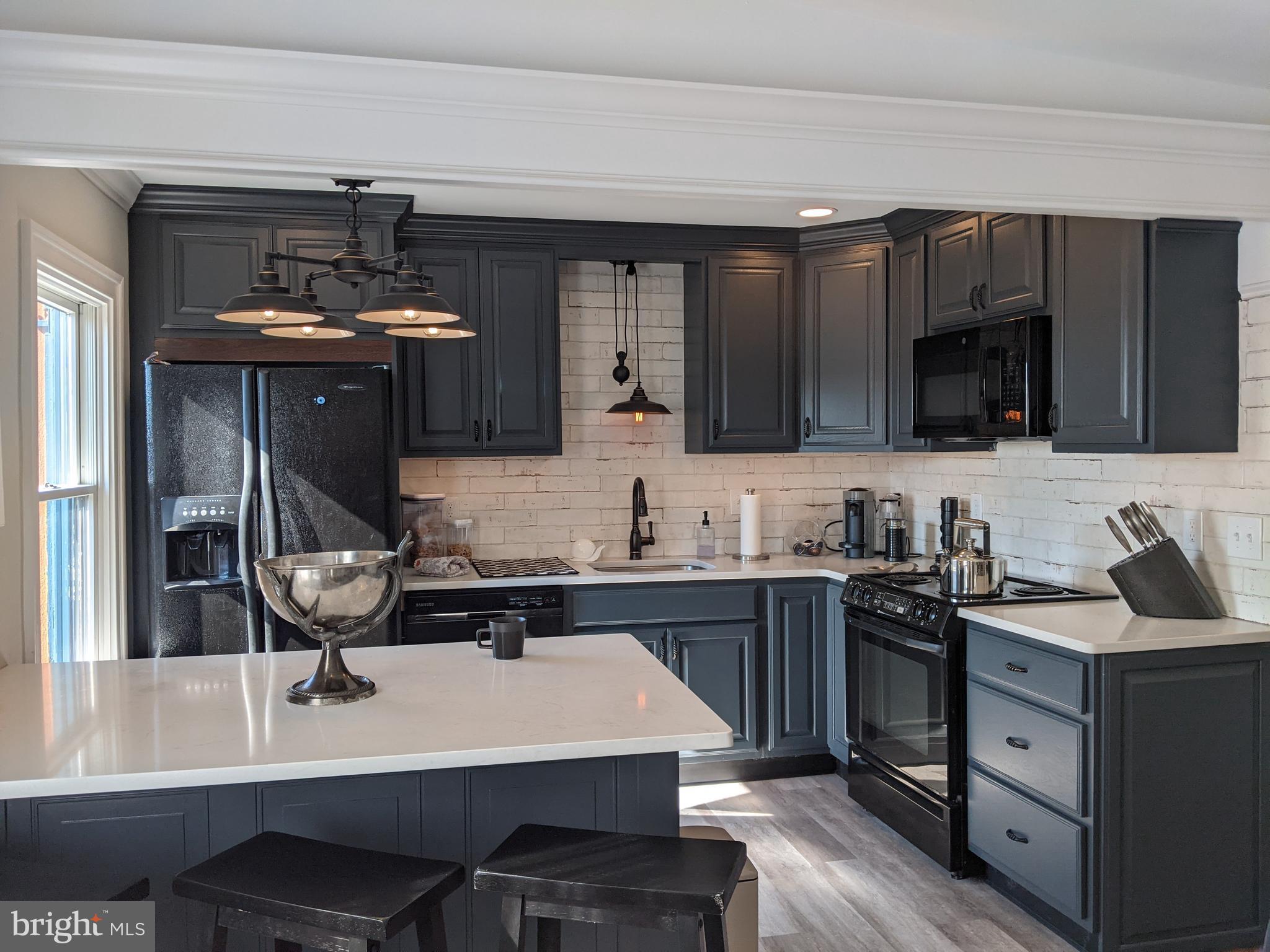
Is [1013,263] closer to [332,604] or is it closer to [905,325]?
[905,325]

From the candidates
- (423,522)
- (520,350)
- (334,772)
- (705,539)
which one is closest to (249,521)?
(423,522)

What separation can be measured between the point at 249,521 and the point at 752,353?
2.27 meters

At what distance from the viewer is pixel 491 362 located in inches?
163

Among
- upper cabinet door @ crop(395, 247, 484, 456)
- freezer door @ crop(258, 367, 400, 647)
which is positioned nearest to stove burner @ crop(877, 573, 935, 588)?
upper cabinet door @ crop(395, 247, 484, 456)

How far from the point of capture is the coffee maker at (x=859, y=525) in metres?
4.57

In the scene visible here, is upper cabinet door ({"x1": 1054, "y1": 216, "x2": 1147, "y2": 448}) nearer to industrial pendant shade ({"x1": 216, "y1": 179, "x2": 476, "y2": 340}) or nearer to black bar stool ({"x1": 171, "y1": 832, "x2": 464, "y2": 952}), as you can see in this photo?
industrial pendant shade ({"x1": 216, "y1": 179, "x2": 476, "y2": 340})

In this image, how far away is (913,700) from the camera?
3408mm

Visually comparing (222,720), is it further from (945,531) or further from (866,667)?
(945,531)

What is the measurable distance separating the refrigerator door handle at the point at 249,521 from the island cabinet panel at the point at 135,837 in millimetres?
1603

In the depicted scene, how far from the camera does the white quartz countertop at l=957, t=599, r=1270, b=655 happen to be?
261 cm

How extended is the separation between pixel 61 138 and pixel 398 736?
54.5 inches

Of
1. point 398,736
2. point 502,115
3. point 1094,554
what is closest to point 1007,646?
point 1094,554

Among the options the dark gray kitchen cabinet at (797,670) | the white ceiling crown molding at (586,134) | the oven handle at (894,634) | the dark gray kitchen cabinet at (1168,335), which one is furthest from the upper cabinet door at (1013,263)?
the dark gray kitchen cabinet at (797,670)

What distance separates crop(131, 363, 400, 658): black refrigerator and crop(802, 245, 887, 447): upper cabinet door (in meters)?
1.97
